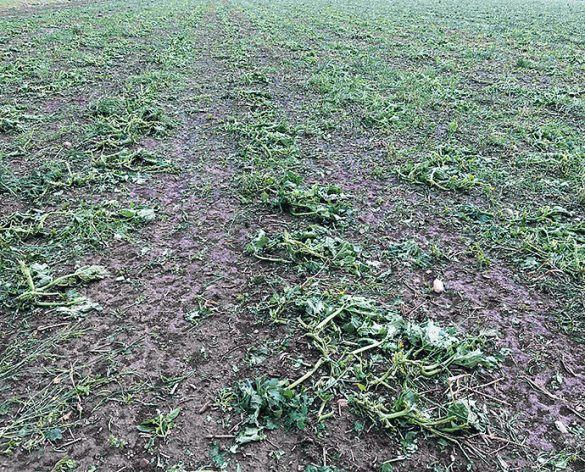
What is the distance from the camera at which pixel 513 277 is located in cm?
422

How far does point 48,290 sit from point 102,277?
428 millimetres

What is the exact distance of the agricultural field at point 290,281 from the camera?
2.81 meters

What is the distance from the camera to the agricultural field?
2811 mm

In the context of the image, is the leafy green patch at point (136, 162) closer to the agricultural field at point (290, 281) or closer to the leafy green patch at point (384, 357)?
the agricultural field at point (290, 281)

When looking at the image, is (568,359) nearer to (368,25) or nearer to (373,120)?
(373,120)

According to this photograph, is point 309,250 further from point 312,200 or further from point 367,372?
point 367,372

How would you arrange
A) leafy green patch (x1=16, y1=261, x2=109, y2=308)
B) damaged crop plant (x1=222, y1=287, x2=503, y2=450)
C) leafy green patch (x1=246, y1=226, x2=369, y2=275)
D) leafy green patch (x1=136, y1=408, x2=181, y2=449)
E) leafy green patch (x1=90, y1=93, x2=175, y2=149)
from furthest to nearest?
leafy green patch (x1=90, y1=93, x2=175, y2=149)
leafy green patch (x1=246, y1=226, x2=369, y2=275)
leafy green patch (x1=16, y1=261, x2=109, y2=308)
damaged crop plant (x1=222, y1=287, x2=503, y2=450)
leafy green patch (x1=136, y1=408, x2=181, y2=449)

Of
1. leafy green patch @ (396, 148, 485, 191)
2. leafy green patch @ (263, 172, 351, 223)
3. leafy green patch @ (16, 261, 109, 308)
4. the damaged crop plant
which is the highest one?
leafy green patch @ (396, 148, 485, 191)

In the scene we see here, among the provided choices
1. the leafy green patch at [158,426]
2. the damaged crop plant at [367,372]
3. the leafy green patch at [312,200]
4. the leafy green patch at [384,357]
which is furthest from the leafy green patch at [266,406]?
the leafy green patch at [312,200]

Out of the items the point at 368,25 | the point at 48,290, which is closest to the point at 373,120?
the point at 48,290

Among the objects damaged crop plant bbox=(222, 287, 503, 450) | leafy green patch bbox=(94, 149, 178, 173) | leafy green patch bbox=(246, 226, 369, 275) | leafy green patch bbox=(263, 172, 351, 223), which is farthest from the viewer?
leafy green patch bbox=(94, 149, 178, 173)

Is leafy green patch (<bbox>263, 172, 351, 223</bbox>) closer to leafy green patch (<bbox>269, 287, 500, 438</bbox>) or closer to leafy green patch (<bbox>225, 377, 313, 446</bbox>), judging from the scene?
leafy green patch (<bbox>269, 287, 500, 438</bbox>)

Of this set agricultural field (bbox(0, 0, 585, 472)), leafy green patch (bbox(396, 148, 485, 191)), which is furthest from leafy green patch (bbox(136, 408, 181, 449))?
leafy green patch (bbox(396, 148, 485, 191))

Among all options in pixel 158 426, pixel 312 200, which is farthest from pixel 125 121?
pixel 158 426
